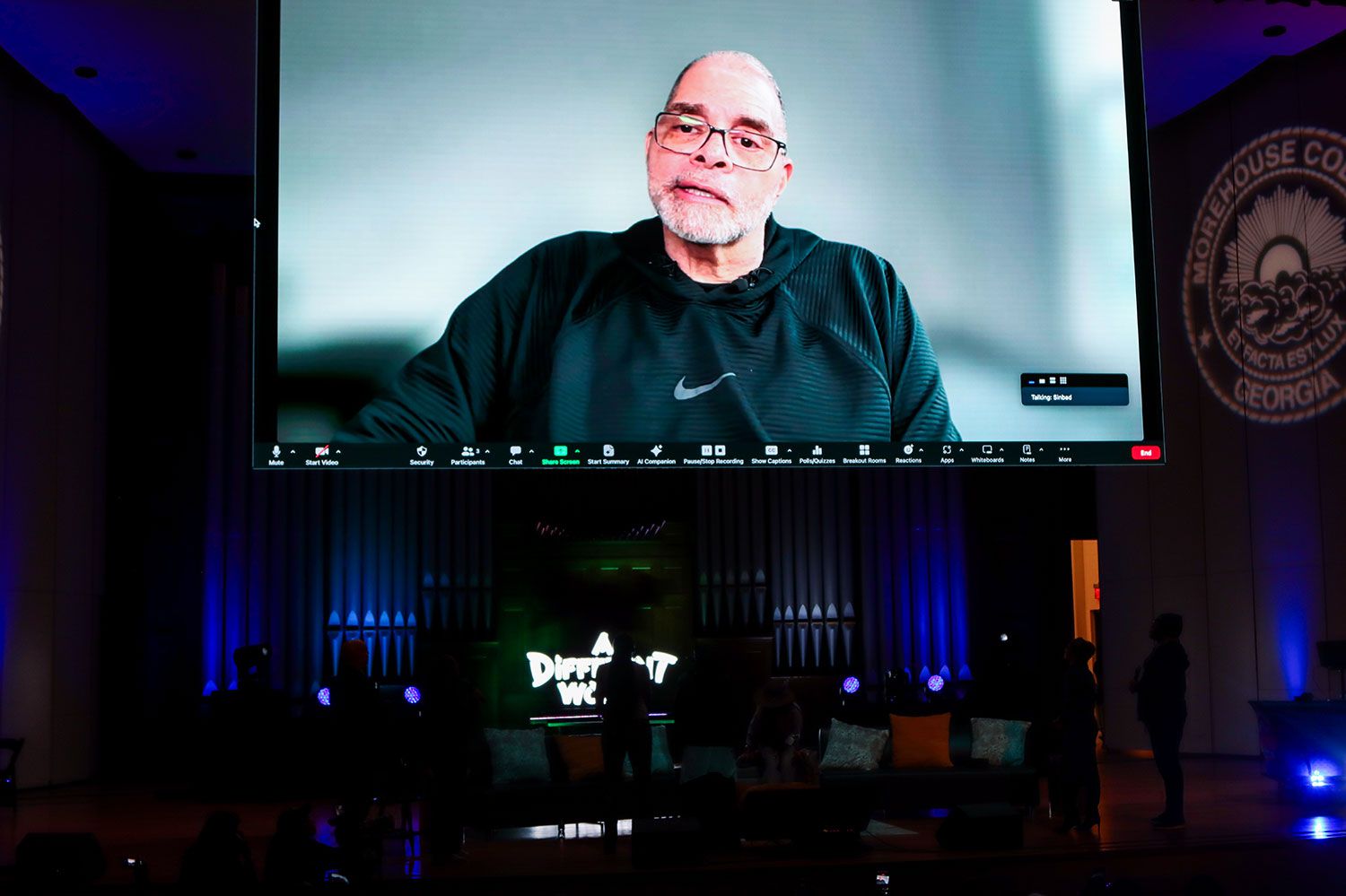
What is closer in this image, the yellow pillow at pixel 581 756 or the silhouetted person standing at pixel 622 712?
the silhouetted person standing at pixel 622 712

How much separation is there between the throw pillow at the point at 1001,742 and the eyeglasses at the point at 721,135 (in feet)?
13.4

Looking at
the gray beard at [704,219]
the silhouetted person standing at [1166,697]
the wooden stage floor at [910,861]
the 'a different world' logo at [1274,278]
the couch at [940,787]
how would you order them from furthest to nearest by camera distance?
the 'a different world' logo at [1274,278] < the couch at [940,787] < the silhouetted person standing at [1166,697] < the gray beard at [704,219] < the wooden stage floor at [910,861]

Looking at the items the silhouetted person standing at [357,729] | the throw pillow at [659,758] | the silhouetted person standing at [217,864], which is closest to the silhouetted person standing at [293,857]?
the silhouetted person standing at [217,864]

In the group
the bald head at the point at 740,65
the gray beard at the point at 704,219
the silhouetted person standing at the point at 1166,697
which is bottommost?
the silhouetted person standing at the point at 1166,697

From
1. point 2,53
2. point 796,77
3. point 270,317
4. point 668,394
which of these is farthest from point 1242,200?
point 2,53

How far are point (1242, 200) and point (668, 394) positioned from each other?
6.94 metres

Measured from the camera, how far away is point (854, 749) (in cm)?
849

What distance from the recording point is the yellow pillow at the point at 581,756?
8008 millimetres

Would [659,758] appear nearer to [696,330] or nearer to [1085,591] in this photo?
[696,330]

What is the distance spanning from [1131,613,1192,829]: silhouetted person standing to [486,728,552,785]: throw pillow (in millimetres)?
3510

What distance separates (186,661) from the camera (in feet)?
42.1

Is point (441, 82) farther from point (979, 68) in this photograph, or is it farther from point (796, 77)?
point (979, 68)

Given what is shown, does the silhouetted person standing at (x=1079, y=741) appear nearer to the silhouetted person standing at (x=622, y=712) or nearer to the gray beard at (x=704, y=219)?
the silhouetted person standing at (x=622, y=712)

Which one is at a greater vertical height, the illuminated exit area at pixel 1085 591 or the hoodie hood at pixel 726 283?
the hoodie hood at pixel 726 283
